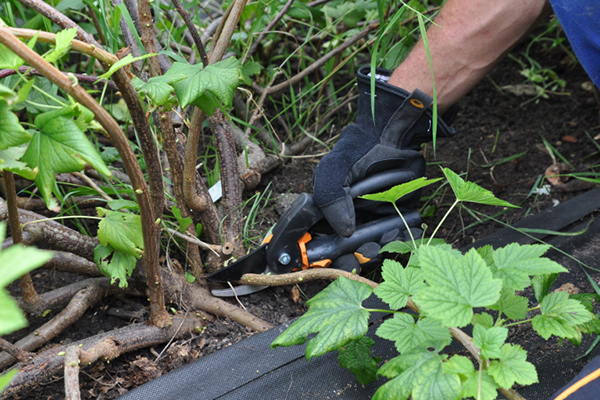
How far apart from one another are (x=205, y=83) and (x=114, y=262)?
48 cm

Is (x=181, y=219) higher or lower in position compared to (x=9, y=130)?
lower

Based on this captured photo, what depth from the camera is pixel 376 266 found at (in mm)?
1506

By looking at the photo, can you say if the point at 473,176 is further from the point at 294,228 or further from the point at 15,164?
the point at 15,164

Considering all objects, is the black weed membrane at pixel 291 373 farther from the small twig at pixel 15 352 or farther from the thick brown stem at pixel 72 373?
the small twig at pixel 15 352

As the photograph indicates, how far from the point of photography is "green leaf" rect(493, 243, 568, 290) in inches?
31.3

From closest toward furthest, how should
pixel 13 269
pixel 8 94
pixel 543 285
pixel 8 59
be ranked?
pixel 13 269 < pixel 8 94 < pixel 8 59 < pixel 543 285

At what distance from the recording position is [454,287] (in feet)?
2.39

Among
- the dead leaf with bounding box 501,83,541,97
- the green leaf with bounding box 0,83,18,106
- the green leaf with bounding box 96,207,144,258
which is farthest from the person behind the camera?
the dead leaf with bounding box 501,83,541,97

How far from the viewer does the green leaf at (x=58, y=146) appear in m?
0.63

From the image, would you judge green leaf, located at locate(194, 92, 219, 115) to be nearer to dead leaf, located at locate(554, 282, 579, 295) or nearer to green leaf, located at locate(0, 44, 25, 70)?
green leaf, located at locate(0, 44, 25, 70)

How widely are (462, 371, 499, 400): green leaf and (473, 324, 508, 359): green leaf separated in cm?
4

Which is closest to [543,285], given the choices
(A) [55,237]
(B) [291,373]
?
(B) [291,373]

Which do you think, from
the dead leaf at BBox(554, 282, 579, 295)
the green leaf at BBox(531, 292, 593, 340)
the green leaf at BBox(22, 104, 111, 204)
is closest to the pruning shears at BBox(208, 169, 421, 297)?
the dead leaf at BBox(554, 282, 579, 295)

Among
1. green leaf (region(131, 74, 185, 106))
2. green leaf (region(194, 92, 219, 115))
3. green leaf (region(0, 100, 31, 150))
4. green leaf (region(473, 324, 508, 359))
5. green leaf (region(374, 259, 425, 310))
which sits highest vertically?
green leaf (region(0, 100, 31, 150))
